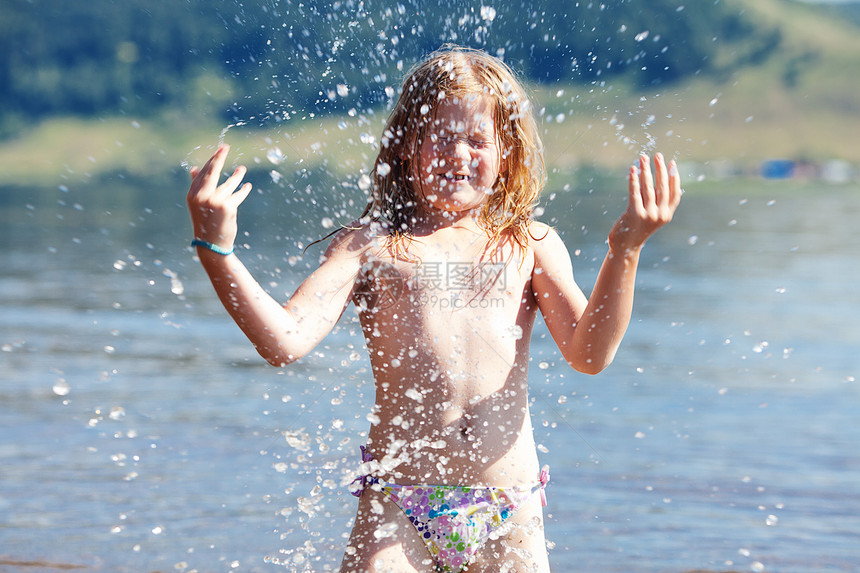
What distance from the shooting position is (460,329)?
3.04 metres

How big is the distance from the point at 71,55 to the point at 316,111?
363ft

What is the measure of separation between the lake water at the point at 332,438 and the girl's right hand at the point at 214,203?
1210 mm

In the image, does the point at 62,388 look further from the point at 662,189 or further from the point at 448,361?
the point at 662,189

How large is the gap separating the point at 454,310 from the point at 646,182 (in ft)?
2.35

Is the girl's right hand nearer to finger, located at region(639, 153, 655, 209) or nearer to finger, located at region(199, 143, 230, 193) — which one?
finger, located at region(199, 143, 230, 193)

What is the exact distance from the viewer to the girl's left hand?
2.63m

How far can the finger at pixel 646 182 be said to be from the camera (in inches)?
103

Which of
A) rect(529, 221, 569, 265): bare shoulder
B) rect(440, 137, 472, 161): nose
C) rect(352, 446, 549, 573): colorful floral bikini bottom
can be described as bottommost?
rect(352, 446, 549, 573): colorful floral bikini bottom

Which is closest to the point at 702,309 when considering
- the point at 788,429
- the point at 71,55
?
the point at 788,429

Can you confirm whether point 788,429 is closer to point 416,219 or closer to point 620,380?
point 620,380

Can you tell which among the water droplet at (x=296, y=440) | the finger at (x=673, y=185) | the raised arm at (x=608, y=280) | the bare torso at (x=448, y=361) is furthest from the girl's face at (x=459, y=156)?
the water droplet at (x=296, y=440)

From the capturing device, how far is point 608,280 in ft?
9.11

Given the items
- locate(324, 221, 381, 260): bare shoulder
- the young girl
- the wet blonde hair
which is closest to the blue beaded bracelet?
the young girl

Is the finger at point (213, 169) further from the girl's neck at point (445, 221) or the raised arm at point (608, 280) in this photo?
the raised arm at point (608, 280)
